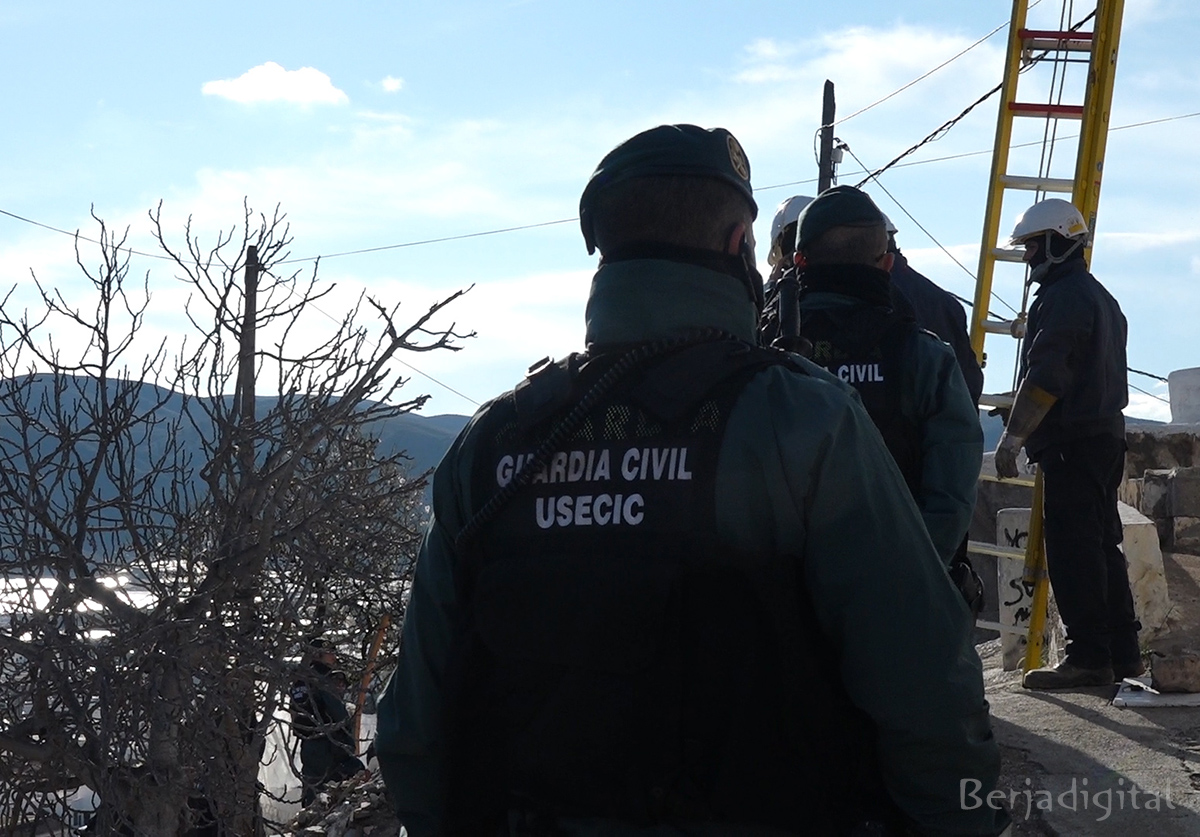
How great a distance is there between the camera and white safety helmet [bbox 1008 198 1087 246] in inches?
201

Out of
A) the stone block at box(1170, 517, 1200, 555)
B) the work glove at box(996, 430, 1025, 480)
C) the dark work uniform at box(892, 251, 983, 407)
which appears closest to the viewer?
the dark work uniform at box(892, 251, 983, 407)

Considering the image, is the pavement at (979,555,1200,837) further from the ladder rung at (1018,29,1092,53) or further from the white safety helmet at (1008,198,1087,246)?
the ladder rung at (1018,29,1092,53)

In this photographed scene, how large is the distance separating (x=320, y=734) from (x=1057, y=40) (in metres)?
5.37

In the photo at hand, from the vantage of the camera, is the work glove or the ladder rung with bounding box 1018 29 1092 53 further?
the ladder rung with bounding box 1018 29 1092 53

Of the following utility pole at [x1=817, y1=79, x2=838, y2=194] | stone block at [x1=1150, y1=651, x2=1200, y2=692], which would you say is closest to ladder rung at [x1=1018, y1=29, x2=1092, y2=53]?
stone block at [x1=1150, y1=651, x2=1200, y2=692]

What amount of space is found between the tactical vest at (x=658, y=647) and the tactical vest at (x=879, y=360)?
163 centimetres

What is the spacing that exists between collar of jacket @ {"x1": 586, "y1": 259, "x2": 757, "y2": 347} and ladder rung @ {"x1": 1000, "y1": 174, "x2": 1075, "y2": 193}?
457 centimetres

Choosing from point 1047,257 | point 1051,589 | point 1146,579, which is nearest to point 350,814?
point 1051,589

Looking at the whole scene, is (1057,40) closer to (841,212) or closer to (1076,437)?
(1076,437)

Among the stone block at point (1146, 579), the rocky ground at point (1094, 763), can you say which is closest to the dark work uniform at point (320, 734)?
the rocky ground at point (1094, 763)

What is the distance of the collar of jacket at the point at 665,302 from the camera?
1.57 meters

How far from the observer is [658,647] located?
1404 mm

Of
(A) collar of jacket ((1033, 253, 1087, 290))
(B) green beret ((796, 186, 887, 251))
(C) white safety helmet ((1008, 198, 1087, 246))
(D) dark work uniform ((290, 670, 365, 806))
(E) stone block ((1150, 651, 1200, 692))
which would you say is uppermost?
(C) white safety helmet ((1008, 198, 1087, 246))

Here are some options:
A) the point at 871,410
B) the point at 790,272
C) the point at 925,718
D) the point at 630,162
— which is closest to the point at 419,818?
the point at 925,718
